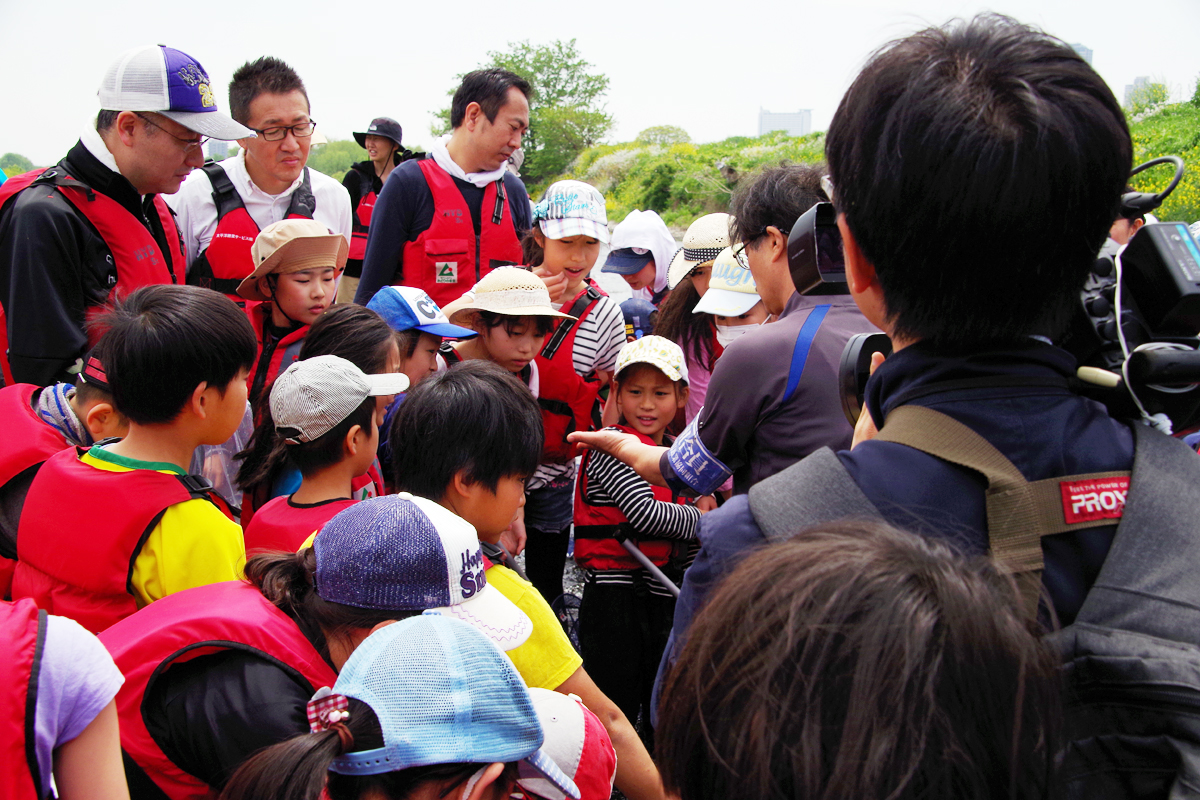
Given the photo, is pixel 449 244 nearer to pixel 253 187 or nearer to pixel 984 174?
pixel 253 187

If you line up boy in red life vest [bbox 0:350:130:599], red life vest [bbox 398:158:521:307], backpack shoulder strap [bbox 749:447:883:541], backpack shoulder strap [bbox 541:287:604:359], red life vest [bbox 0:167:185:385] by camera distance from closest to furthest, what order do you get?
backpack shoulder strap [bbox 749:447:883:541]
boy in red life vest [bbox 0:350:130:599]
red life vest [bbox 0:167:185:385]
backpack shoulder strap [bbox 541:287:604:359]
red life vest [bbox 398:158:521:307]

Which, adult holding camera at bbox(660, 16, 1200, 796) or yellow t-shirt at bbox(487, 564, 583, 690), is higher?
adult holding camera at bbox(660, 16, 1200, 796)

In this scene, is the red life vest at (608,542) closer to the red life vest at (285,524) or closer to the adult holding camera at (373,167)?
the red life vest at (285,524)

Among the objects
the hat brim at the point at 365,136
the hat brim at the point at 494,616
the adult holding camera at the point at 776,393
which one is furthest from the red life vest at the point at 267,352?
the hat brim at the point at 365,136

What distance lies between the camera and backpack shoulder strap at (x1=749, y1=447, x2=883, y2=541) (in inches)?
36.3

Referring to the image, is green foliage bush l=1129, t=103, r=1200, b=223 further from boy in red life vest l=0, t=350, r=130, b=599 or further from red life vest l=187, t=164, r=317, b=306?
boy in red life vest l=0, t=350, r=130, b=599

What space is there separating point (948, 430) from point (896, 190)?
0.94ft

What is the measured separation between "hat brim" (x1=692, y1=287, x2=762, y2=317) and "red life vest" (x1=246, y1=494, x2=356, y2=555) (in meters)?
1.67

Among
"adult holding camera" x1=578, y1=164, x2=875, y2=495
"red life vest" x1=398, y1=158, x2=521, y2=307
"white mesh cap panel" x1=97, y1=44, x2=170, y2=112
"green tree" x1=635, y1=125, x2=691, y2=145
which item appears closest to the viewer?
"adult holding camera" x1=578, y1=164, x2=875, y2=495

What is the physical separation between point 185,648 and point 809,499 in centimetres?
104

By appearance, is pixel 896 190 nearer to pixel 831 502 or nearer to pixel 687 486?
pixel 831 502

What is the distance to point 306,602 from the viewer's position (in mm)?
1488

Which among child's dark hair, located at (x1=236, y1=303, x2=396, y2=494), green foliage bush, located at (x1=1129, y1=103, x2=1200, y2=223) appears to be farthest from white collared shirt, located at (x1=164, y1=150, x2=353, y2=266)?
green foliage bush, located at (x1=1129, y1=103, x2=1200, y2=223)

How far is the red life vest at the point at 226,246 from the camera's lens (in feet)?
11.5
